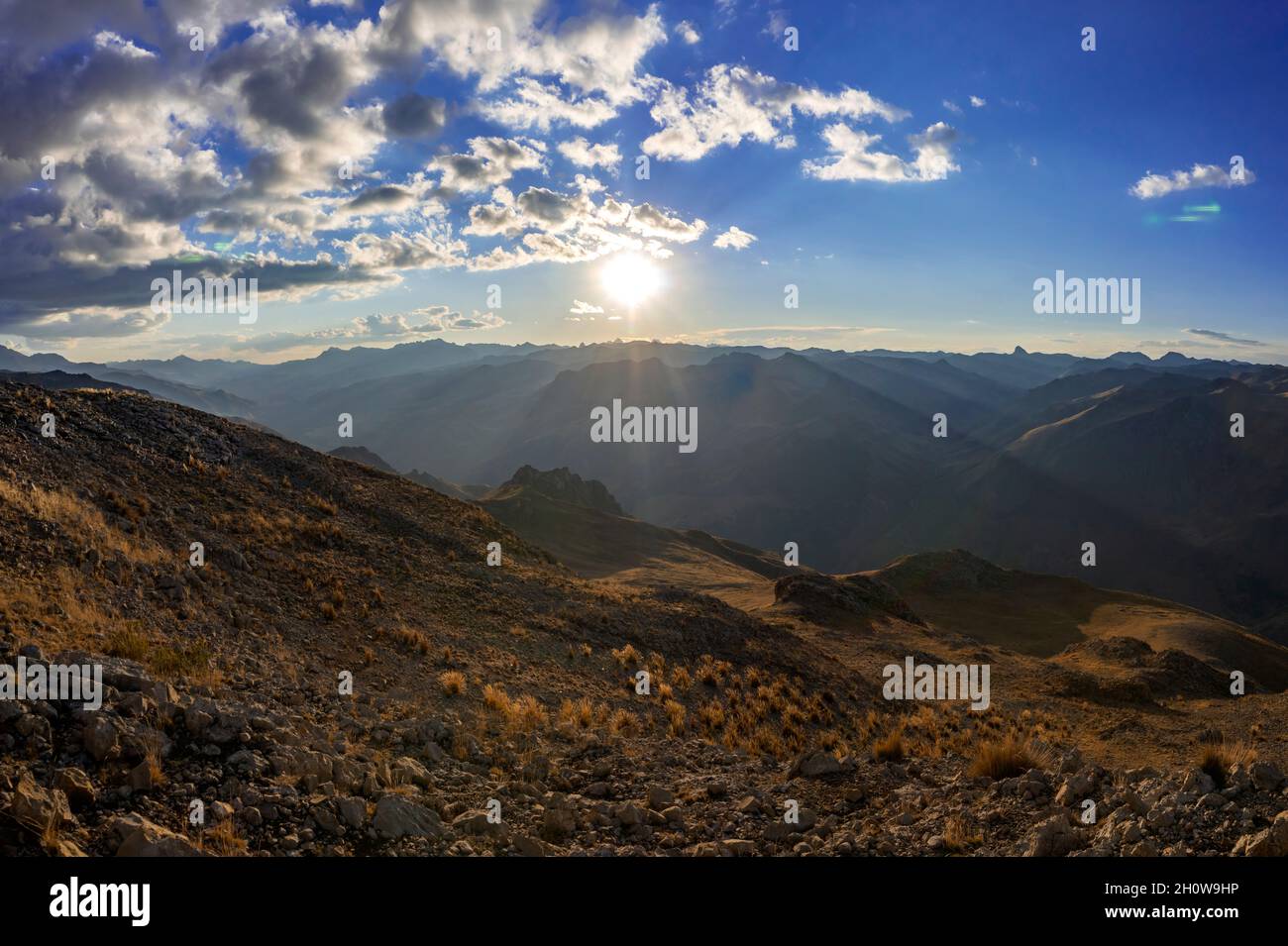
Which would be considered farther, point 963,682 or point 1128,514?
point 1128,514

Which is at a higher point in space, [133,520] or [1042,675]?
[133,520]

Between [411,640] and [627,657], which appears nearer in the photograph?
[411,640]

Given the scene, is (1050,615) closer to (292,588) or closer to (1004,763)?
(1004,763)

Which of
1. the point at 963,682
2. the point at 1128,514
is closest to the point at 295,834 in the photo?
the point at 963,682

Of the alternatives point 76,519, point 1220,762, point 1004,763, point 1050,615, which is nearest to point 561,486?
point 1050,615

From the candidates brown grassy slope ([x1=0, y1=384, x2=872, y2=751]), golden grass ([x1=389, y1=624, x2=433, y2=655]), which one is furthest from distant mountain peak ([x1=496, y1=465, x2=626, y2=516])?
golden grass ([x1=389, y1=624, x2=433, y2=655])

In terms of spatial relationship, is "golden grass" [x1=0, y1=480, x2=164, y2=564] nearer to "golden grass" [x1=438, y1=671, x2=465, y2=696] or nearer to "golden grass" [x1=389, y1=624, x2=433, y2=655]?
"golden grass" [x1=389, y1=624, x2=433, y2=655]

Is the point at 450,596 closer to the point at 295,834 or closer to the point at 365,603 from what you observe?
the point at 365,603
